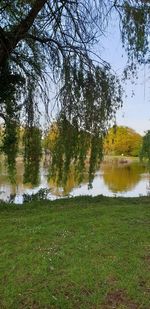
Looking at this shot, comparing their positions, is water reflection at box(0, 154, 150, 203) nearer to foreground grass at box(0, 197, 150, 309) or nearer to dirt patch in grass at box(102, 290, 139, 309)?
foreground grass at box(0, 197, 150, 309)

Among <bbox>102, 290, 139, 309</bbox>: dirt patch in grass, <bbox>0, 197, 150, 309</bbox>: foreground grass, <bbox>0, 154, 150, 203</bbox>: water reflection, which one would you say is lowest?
<bbox>102, 290, 139, 309</bbox>: dirt patch in grass

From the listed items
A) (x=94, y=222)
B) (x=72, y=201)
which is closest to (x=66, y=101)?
(x=94, y=222)

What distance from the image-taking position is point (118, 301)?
4746mm

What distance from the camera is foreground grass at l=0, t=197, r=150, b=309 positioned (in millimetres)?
4801

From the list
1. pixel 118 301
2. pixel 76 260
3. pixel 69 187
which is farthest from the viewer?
pixel 69 187

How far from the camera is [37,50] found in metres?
6.17

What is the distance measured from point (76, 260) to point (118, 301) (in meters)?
1.12

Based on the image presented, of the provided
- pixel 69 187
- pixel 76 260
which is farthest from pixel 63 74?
pixel 69 187

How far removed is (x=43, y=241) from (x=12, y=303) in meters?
1.88

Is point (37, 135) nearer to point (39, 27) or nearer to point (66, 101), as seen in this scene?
point (66, 101)

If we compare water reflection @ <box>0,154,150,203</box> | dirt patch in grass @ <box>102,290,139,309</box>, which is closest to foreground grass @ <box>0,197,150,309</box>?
dirt patch in grass @ <box>102,290,139,309</box>

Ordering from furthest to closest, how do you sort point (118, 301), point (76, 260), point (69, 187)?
point (69, 187) → point (76, 260) → point (118, 301)

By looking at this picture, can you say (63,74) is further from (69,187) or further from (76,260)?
(69,187)

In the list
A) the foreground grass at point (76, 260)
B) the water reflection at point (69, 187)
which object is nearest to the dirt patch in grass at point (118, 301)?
the foreground grass at point (76, 260)
